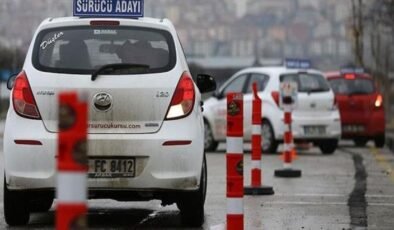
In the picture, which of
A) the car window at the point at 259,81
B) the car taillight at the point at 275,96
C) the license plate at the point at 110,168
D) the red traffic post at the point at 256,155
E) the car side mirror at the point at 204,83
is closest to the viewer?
the license plate at the point at 110,168

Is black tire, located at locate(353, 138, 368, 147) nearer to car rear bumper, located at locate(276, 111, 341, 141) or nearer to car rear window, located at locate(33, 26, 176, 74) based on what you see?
car rear bumper, located at locate(276, 111, 341, 141)

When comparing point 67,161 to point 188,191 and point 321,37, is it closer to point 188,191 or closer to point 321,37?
point 188,191

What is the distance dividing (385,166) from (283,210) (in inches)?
275

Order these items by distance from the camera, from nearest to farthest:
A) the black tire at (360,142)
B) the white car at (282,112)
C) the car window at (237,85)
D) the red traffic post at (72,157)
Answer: the red traffic post at (72,157)
the white car at (282,112)
the car window at (237,85)
the black tire at (360,142)

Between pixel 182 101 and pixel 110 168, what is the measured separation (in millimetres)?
789

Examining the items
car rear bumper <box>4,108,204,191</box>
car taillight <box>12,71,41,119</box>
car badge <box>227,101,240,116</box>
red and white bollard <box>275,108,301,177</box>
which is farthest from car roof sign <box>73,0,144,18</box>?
red and white bollard <box>275,108,301,177</box>

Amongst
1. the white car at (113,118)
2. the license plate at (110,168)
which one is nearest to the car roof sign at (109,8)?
the white car at (113,118)

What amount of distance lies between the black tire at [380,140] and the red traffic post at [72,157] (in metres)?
19.1

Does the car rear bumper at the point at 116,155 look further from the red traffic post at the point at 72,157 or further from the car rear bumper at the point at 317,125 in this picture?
the car rear bumper at the point at 317,125

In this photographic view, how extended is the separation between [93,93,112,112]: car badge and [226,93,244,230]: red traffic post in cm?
112

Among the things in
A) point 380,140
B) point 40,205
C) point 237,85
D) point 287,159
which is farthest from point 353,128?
point 40,205

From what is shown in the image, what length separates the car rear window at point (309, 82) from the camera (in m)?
19.9

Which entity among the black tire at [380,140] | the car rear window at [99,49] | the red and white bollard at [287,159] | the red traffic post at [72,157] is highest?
the red traffic post at [72,157]

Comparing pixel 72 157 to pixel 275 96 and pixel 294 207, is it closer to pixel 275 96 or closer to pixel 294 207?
pixel 294 207
